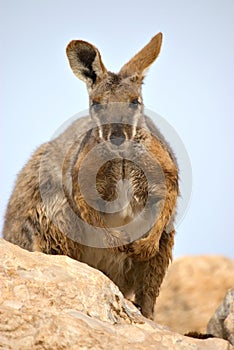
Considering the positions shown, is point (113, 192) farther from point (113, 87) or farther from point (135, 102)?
point (113, 87)

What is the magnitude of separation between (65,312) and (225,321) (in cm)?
265

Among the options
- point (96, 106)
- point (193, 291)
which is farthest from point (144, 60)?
point (193, 291)

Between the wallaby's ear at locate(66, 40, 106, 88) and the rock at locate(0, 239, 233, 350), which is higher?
the wallaby's ear at locate(66, 40, 106, 88)

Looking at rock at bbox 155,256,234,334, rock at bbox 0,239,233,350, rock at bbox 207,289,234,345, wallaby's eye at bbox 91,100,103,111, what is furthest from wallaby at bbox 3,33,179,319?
rock at bbox 155,256,234,334

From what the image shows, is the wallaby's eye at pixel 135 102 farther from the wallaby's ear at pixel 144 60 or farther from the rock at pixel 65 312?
the rock at pixel 65 312

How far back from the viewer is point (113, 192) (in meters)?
6.49

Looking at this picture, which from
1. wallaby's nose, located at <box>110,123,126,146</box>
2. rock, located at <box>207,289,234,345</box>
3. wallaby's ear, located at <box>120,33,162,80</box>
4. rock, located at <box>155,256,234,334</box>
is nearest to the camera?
wallaby's nose, located at <box>110,123,126,146</box>

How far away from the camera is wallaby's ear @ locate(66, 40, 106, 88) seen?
6.54m

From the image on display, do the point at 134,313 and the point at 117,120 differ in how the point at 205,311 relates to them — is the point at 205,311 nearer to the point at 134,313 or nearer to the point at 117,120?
the point at 117,120

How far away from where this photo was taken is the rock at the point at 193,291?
9281 millimetres

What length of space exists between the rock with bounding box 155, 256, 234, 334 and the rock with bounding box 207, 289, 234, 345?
231 centimetres

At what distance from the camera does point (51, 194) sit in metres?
6.77

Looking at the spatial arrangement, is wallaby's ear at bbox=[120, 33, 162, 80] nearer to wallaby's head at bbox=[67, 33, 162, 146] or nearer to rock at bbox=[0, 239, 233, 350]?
wallaby's head at bbox=[67, 33, 162, 146]

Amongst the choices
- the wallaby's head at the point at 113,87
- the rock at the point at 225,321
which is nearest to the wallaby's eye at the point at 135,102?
the wallaby's head at the point at 113,87
